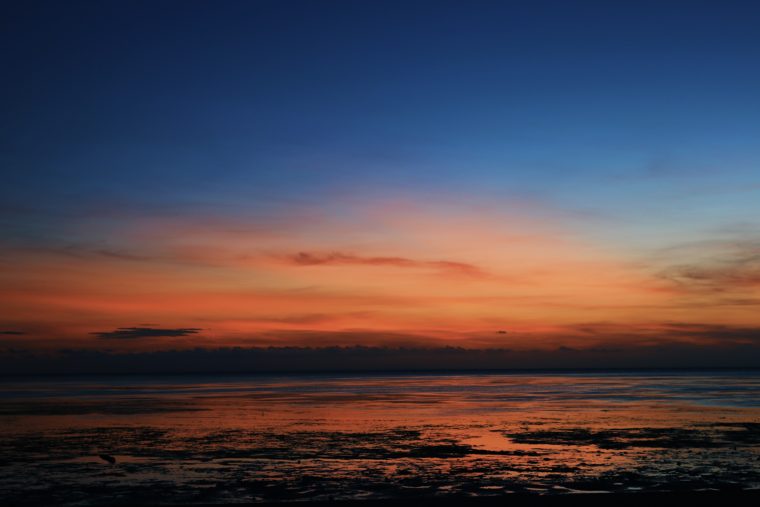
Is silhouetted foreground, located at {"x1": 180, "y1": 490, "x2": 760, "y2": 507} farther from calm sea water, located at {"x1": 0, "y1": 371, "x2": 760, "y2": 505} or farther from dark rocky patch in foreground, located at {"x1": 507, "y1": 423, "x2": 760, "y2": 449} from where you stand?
dark rocky patch in foreground, located at {"x1": 507, "y1": 423, "x2": 760, "y2": 449}

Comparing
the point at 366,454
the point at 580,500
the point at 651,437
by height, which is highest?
the point at 580,500

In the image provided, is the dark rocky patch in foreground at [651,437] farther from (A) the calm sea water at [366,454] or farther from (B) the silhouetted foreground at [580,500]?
(B) the silhouetted foreground at [580,500]

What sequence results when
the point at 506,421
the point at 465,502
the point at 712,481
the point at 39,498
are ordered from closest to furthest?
1. the point at 465,502
2. the point at 39,498
3. the point at 712,481
4. the point at 506,421

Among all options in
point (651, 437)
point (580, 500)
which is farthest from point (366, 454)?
point (651, 437)

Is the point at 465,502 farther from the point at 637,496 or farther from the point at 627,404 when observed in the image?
the point at 627,404

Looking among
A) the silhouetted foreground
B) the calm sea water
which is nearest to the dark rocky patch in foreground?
the calm sea water

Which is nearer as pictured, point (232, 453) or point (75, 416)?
point (232, 453)

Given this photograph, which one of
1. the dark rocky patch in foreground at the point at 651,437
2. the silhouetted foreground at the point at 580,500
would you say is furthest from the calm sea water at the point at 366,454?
the silhouetted foreground at the point at 580,500

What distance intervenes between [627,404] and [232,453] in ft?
116

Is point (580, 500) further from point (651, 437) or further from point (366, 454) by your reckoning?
point (651, 437)

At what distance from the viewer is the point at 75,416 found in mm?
44688

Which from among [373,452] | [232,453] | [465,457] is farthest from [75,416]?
[465,457]

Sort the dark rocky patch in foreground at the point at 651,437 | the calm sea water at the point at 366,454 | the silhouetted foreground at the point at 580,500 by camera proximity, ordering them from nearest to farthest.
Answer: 1. the silhouetted foreground at the point at 580,500
2. the calm sea water at the point at 366,454
3. the dark rocky patch in foreground at the point at 651,437

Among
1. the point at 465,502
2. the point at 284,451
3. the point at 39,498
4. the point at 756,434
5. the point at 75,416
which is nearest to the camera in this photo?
the point at 465,502
